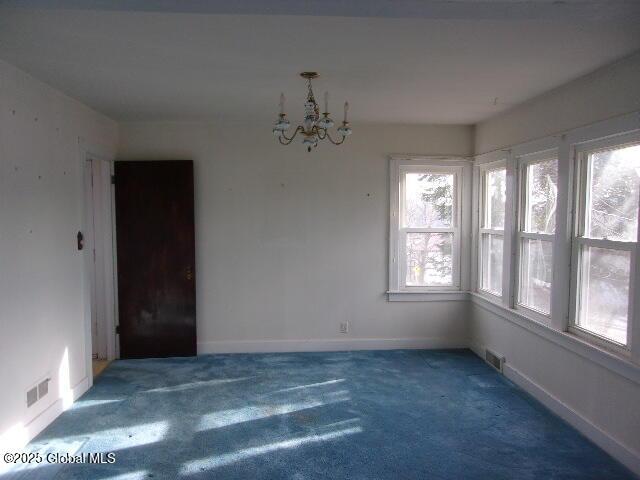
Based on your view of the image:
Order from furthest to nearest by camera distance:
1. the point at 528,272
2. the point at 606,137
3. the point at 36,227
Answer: the point at 528,272
the point at 36,227
the point at 606,137

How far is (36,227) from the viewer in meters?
3.14

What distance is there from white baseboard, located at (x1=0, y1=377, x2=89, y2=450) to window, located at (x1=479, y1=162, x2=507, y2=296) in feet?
12.9

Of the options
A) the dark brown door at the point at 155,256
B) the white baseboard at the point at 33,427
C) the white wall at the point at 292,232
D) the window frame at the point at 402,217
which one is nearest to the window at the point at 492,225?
the window frame at the point at 402,217

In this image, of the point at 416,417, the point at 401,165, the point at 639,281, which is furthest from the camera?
the point at 401,165

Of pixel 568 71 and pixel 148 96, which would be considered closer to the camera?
pixel 568 71

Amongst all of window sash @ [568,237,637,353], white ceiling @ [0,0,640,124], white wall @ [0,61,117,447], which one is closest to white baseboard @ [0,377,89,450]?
white wall @ [0,61,117,447]

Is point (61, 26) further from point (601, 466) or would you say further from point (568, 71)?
point (601, 466)

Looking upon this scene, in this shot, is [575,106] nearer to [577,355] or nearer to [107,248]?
[577,355]

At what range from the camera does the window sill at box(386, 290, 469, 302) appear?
198 inches

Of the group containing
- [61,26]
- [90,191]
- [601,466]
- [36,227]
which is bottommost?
[601,466]

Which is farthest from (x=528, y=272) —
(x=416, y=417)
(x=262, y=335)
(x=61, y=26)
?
(x=61, y=26)

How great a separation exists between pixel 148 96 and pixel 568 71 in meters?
3.08

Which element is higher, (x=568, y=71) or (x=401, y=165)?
(x=568, y=71)

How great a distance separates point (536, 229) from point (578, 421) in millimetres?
1517
